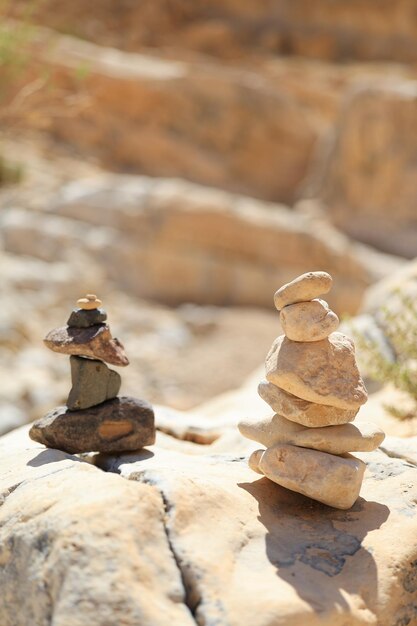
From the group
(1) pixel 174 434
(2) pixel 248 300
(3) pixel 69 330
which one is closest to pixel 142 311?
(2) pixel 248 300

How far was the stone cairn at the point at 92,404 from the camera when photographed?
142 inches

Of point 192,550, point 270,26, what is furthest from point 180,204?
point 270,26

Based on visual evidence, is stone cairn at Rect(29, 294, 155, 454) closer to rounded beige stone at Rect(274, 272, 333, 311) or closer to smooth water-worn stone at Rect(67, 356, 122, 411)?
smooth water-worn stone at Rect(67, 356, 122, 411)

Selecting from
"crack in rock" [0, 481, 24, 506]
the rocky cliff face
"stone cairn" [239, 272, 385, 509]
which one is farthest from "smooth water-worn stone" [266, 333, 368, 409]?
the rocky cliff face

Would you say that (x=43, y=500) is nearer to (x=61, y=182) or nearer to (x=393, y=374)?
(x=393, y=374)

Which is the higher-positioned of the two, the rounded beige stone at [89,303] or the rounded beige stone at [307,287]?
the rounded beige stone at [307,287]

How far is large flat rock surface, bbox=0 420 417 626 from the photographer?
2.55 meters

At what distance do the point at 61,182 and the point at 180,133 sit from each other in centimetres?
314

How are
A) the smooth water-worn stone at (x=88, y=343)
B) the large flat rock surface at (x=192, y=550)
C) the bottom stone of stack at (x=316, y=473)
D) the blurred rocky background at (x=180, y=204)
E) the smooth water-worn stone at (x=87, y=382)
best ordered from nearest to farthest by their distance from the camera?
the large flat rock surface at (x=192, y=550) < the bottom stone of stack at (x=316, y=473) < the smooth water-worn stone at (x=88, y=343) < the smooth water-worn stone at (x=87, y=382) < the blurred rocky background at (x=180, y=204)

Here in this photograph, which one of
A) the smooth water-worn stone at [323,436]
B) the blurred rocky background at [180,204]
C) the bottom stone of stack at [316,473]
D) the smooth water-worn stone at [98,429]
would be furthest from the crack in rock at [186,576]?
the blurred rocky background at [180,204]

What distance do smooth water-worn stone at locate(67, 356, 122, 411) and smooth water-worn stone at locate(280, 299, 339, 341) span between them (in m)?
1.01

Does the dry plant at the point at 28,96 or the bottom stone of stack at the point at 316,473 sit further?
the dry plant at the point at 28,96

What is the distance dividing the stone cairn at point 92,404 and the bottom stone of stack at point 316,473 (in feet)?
2.58

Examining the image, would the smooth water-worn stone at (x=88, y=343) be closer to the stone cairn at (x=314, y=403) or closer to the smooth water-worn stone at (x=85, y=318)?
the smooth water-worn stone at (x=85, y=318)
